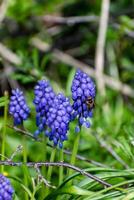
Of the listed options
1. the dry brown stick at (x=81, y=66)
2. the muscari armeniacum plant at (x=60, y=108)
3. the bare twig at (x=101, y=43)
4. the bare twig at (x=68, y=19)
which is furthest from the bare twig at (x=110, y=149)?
the bare twig at (x=68, y=19)

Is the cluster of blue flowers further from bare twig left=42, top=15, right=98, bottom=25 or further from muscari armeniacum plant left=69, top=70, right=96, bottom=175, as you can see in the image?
bare twig left=42, top=15, right=98, bottom=25

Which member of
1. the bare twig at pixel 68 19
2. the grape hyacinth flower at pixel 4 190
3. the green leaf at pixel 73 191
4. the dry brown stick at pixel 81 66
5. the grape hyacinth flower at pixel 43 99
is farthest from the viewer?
the bare twig at pixel 68 19

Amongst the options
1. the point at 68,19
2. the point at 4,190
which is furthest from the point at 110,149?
the point at 68,19

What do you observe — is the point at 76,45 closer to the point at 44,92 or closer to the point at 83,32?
the point at 83,32

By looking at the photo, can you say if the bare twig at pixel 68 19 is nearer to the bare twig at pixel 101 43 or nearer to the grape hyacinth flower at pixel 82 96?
the bare twig at pixel 101 43

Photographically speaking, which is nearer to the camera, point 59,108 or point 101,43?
point 59,108

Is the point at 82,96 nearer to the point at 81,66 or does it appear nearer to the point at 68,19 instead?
the point at 81,66

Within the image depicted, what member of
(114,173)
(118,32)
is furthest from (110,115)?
(114,173)
